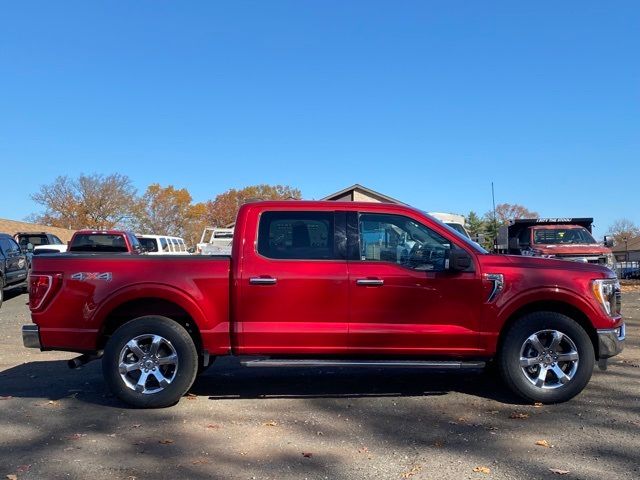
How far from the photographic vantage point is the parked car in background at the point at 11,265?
14.8m

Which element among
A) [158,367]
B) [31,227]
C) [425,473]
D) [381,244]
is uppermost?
[31,227]

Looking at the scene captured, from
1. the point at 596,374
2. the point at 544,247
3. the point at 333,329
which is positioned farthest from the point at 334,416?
the point at 544,247

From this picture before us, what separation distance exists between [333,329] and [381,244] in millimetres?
971

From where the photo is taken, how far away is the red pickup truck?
221 inches

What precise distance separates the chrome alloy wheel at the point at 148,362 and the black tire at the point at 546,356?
320 centimetres

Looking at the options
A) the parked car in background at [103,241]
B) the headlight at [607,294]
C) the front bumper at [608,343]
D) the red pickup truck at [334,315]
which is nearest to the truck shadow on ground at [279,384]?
the red pickup truck at [334,315]

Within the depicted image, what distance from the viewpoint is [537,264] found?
5.71 meters

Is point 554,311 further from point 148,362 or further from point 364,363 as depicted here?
point 148,362

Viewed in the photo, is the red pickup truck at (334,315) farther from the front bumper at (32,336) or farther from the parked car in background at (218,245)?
the parked car in background at (218,245)

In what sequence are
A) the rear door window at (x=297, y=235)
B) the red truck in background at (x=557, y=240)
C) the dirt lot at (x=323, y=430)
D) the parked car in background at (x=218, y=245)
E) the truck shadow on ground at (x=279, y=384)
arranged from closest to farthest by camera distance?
the dirt lot at (x=323, y=430) < the rear door window at (x=297, y=235) < the truck shadow on ground at (x=279, y=384) < the parked car in background at (x=218, y=245) < the red truck in background at (x=557, y=240)

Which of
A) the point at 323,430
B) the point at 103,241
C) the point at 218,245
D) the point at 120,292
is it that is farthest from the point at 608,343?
the point at 103,241

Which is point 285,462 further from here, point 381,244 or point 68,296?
point 68,296

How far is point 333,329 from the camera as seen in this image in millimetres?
5641

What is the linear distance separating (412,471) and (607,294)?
2878 mm
